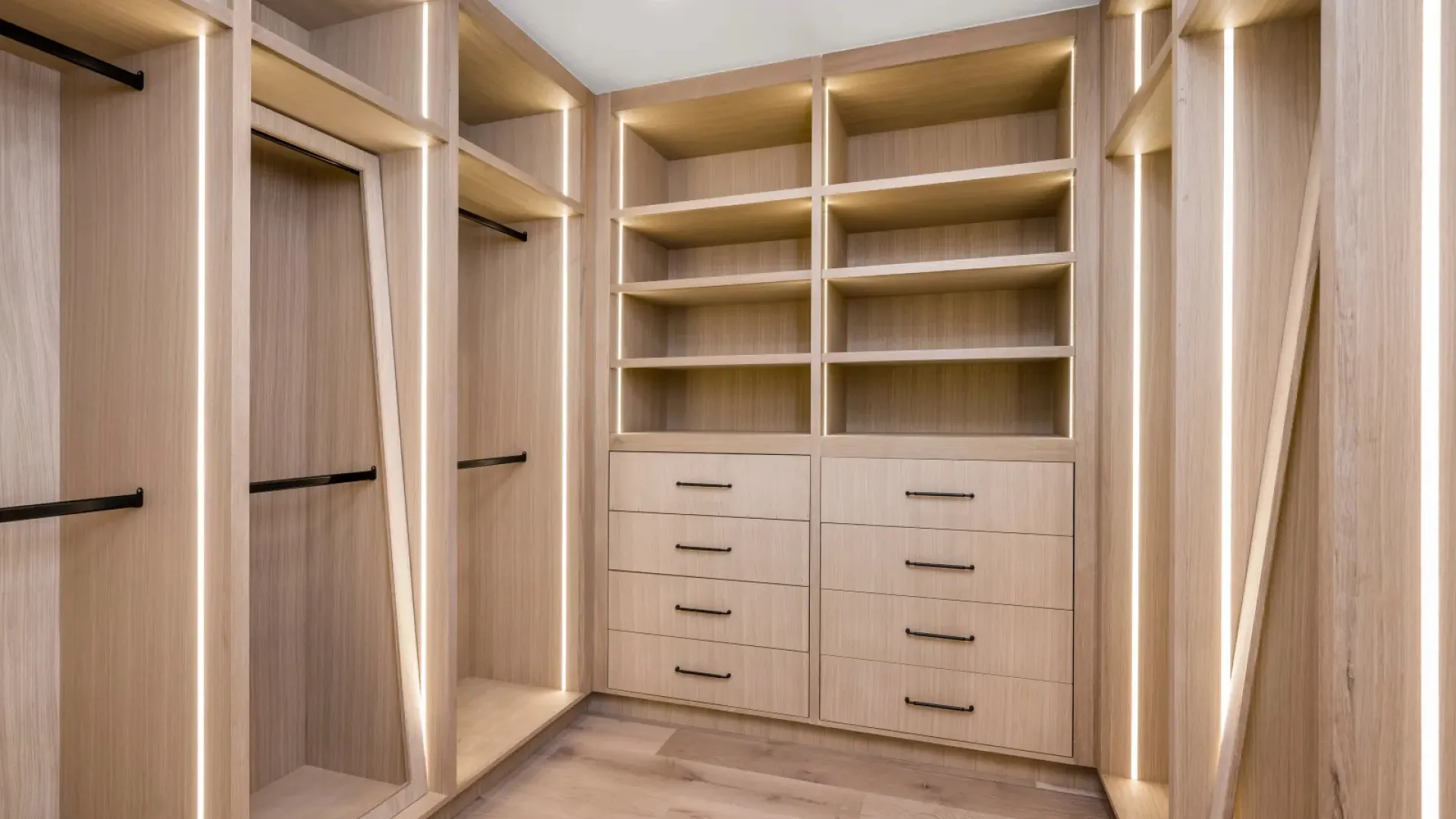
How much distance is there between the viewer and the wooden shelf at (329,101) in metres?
1.33

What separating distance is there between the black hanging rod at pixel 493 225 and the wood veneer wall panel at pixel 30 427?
0.94 meters

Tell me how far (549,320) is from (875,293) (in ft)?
3.96

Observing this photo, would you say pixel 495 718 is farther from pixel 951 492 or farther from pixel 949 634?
pixel 951 492

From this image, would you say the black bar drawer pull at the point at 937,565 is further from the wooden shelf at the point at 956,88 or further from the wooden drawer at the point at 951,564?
the wooden shelf at the point at 956,88

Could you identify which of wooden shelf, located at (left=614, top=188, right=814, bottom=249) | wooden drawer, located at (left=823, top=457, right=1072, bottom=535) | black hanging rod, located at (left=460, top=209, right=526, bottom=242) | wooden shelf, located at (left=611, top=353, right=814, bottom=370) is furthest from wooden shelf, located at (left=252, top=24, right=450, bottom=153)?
wooden drawer, located at (left=823, top=457, right=1072, bottom=535)

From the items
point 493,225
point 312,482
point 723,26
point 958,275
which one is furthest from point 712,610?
point 723,26

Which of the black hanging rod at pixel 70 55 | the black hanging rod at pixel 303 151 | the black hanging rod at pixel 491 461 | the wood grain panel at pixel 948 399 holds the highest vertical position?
the black hanging rod at pixel 70 55

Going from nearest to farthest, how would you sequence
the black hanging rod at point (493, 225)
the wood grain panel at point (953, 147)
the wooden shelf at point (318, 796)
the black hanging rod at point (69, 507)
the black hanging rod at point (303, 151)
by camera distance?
1. the black hanging rod at point (69, 507)
2. the black hanging rod at point (303, 151)
3. the wooden shelf at point (318, 796)
4. the black hanging rod at point (493, 225)
5. the wood grain panel at point (953, 147)

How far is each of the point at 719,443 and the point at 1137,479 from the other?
4.14 feet

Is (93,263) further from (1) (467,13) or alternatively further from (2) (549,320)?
(2) (549,320)

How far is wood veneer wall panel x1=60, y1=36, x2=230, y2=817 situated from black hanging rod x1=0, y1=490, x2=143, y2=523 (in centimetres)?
3

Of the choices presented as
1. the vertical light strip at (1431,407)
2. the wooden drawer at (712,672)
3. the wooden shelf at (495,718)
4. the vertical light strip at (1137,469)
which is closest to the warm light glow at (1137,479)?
the vertical light strip at (1137,469)

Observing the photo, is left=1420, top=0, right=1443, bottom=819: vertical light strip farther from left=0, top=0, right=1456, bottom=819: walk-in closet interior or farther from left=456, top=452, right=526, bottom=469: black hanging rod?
left=456, top=452, right=526, bottom=469: black hanging rod

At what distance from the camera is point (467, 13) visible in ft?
5.90
